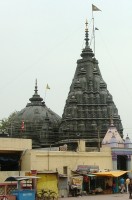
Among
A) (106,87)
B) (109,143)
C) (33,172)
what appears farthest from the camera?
(106,87)

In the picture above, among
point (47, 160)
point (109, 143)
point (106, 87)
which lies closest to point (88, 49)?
point (106, 87)

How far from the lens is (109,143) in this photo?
157 ft

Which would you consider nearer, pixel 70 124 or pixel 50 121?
pixel 70 124

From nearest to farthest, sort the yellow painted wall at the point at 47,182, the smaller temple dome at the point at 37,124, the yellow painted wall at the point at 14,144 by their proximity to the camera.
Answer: the yellow painted wall at the point at 47,182 → the yellow painted wall at the point at 14,144 → the smaller temple dome at the point at 37,124

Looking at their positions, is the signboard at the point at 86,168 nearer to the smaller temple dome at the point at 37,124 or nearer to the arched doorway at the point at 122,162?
the arched doorway at the point at 122,162

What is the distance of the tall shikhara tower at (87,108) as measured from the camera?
54.4 m

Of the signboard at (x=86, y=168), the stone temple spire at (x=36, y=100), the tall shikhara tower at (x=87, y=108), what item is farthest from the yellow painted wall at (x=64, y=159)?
the stone temple spire at (x=36, y=100)

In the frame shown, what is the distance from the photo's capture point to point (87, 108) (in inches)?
2226

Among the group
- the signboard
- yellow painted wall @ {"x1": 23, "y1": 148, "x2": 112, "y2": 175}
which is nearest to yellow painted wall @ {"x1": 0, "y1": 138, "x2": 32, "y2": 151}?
yellow painted wall @ {"x1": 23, "y1": 148, "x2": 112, "y2": 175}

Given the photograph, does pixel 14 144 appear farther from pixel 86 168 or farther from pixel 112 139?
pixel 112 139

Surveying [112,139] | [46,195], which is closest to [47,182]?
[46,195]

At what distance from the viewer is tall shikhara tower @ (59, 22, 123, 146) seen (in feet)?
178

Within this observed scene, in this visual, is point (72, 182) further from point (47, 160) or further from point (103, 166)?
point (103, 166)

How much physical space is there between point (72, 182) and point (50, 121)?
22270mm
